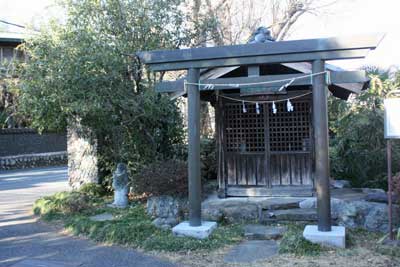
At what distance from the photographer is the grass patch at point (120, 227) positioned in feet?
24.9

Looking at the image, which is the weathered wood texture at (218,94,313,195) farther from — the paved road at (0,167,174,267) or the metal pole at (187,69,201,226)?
the paved road at (0,167,174,267)

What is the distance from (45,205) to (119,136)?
2.60 m

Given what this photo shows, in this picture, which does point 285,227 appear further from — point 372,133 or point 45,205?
point 45,205

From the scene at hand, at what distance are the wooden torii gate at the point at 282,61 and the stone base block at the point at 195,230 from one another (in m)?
0.14

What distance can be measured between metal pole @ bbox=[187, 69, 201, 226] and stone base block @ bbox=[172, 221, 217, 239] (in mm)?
132

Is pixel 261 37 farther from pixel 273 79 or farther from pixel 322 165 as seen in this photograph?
pixel 322 165

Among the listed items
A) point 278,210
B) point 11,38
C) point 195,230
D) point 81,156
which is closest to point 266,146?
point 278,210

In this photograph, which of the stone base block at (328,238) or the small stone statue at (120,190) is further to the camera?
the small stone statue at (120,190)

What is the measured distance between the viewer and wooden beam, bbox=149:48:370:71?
23.9 feet

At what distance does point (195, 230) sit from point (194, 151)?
1448 millimetres

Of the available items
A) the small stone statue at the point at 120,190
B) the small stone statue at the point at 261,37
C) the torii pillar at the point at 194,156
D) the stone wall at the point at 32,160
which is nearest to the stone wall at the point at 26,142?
the stone wall at the point at 32,160

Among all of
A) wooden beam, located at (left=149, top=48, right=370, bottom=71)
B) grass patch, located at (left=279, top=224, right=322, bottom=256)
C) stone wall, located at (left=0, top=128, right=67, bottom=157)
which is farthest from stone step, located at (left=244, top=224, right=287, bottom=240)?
stone wall, located at (left=0, top=128, right=67, bottom=157)

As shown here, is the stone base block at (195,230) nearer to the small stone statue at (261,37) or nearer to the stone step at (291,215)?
the stone step at (291,215)

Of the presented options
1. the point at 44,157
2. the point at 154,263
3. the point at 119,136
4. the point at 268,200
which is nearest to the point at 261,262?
the point at 154,263
